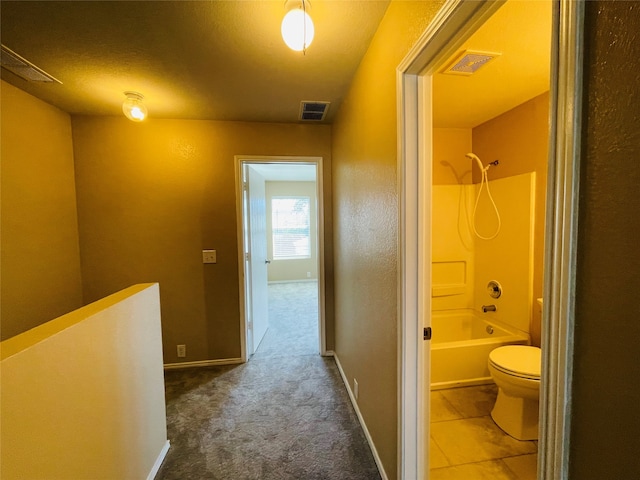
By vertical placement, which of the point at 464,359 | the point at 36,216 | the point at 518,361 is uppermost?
the point at 36,216

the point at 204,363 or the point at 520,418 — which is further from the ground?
the point at 520,418

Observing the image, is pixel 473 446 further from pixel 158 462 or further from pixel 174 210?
pixel 174 210

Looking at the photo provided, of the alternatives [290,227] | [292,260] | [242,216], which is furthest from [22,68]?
[292,260]

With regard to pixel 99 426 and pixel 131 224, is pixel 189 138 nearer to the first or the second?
pixel 131 224

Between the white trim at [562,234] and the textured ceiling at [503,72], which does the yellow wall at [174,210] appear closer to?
the textured ceiling at [503,72]

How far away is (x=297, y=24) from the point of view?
121 cm

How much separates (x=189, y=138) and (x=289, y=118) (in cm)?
96

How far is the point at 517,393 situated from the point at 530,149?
6.10 ft

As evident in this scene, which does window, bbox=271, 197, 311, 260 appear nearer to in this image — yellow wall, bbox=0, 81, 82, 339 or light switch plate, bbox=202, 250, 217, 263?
light switch plate, bbox=202, 250, 217, 263

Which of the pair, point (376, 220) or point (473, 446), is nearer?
point (376, 220)

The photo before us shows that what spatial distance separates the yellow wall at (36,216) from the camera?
6.37 ft

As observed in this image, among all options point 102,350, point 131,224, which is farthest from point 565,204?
point 131,224

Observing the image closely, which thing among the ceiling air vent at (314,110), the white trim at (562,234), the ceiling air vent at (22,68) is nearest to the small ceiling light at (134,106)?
the ceiling air vent at (22,68)

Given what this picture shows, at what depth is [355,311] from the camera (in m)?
2.06
